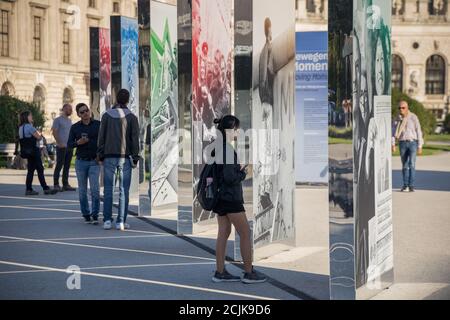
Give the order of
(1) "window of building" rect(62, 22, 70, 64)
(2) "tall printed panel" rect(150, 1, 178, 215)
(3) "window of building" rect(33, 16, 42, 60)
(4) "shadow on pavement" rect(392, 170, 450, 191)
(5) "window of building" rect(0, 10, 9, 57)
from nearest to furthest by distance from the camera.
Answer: (2) "tall printed panel" rect(150, 1, 178, 215), (4) "shadow on pavement" rect(392, 170, 450, 191), (5) "window of building" rect(0, 10, 9, 57), (3) "window of building" rect(33, 16, 42, 60), (1) "window of building" rect(62, 22, 70, 64)

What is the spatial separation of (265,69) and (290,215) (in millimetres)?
1738

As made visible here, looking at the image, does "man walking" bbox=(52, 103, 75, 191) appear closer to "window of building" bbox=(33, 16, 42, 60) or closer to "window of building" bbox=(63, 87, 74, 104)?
"window of building" bbox=(33, 16, 42, 60)

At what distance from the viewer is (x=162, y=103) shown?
14.5 m

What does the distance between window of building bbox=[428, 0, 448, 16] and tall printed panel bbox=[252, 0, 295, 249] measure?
79.6m

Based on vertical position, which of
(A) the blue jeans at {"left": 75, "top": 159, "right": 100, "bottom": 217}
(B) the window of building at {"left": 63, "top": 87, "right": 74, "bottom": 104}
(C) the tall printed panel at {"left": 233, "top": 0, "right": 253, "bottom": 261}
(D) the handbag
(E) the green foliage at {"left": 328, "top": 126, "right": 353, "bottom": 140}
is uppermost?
(B) the window of building at {"left": 63, "top": 87, "right": 74, "bottom": 104}

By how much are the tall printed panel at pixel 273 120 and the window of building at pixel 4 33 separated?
44.1 meters

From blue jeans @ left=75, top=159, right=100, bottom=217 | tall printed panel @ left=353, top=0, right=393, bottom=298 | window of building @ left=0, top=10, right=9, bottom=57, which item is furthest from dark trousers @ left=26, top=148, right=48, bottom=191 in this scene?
window of building @ left=0, top=10, right=9, bottom=57

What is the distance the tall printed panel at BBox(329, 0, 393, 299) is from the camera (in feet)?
24.4

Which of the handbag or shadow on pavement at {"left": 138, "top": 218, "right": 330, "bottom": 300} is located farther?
the handbag

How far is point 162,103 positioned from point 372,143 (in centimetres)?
705

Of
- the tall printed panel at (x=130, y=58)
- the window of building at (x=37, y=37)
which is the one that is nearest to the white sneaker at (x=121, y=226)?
the tall printed panel at (x=130, y=58)

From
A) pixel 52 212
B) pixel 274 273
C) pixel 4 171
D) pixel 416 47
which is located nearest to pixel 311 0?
pixel 416 47
